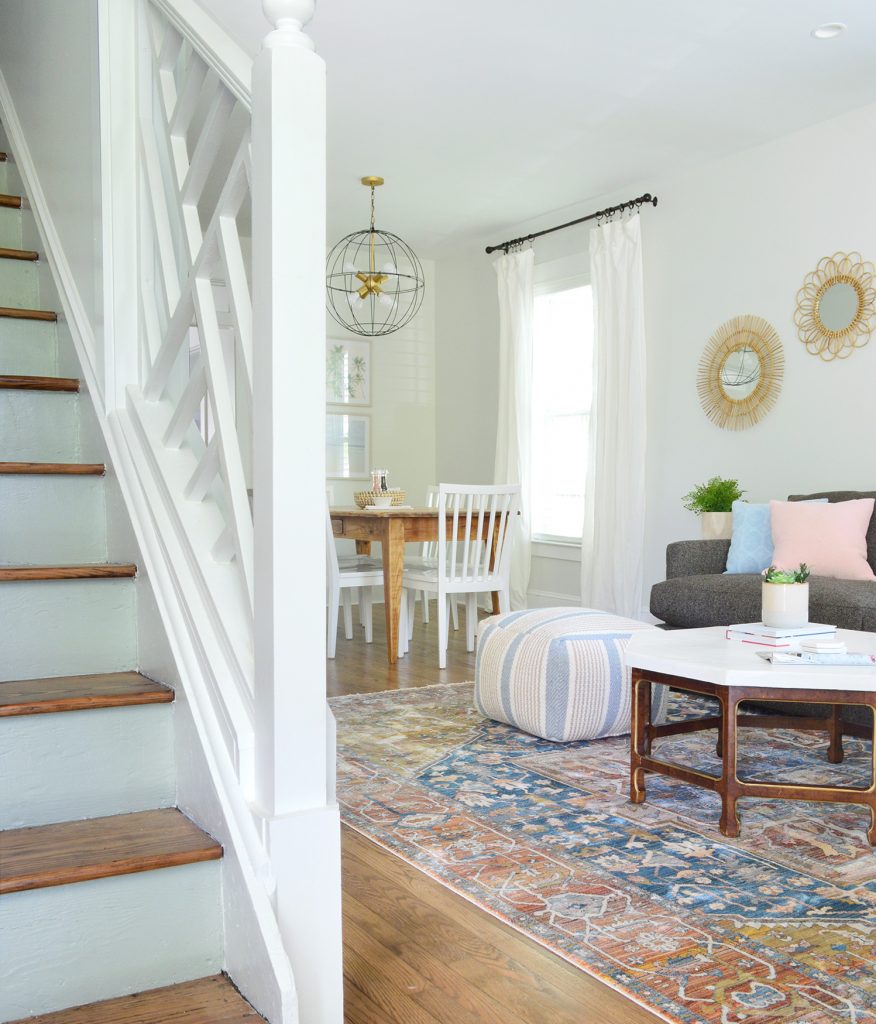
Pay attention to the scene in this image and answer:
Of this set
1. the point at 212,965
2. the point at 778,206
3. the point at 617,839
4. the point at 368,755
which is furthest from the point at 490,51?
the point at 212,965

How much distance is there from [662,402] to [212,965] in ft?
16.6

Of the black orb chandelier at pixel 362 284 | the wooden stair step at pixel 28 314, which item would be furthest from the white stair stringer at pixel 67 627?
the black orb chandelier at pixel 362 284

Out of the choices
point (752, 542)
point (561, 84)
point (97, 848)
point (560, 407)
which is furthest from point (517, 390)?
point (97, 848)

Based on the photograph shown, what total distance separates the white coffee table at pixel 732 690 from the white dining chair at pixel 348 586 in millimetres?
2190

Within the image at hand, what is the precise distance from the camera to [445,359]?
8.12 metres

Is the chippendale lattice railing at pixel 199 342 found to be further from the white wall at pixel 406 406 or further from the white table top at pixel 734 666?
the white wall at pixel 406 406

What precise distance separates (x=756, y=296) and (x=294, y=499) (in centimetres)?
467

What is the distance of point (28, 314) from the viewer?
2273 mm

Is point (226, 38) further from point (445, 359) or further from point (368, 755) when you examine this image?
point (445, 359)

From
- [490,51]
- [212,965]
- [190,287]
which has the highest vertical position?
[490,51]

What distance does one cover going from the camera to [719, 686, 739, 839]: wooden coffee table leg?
2.45 m

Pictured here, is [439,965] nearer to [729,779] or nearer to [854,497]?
[729,779]

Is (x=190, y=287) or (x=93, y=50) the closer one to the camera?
(x=190, y=287)

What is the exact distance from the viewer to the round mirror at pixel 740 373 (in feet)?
17.7
